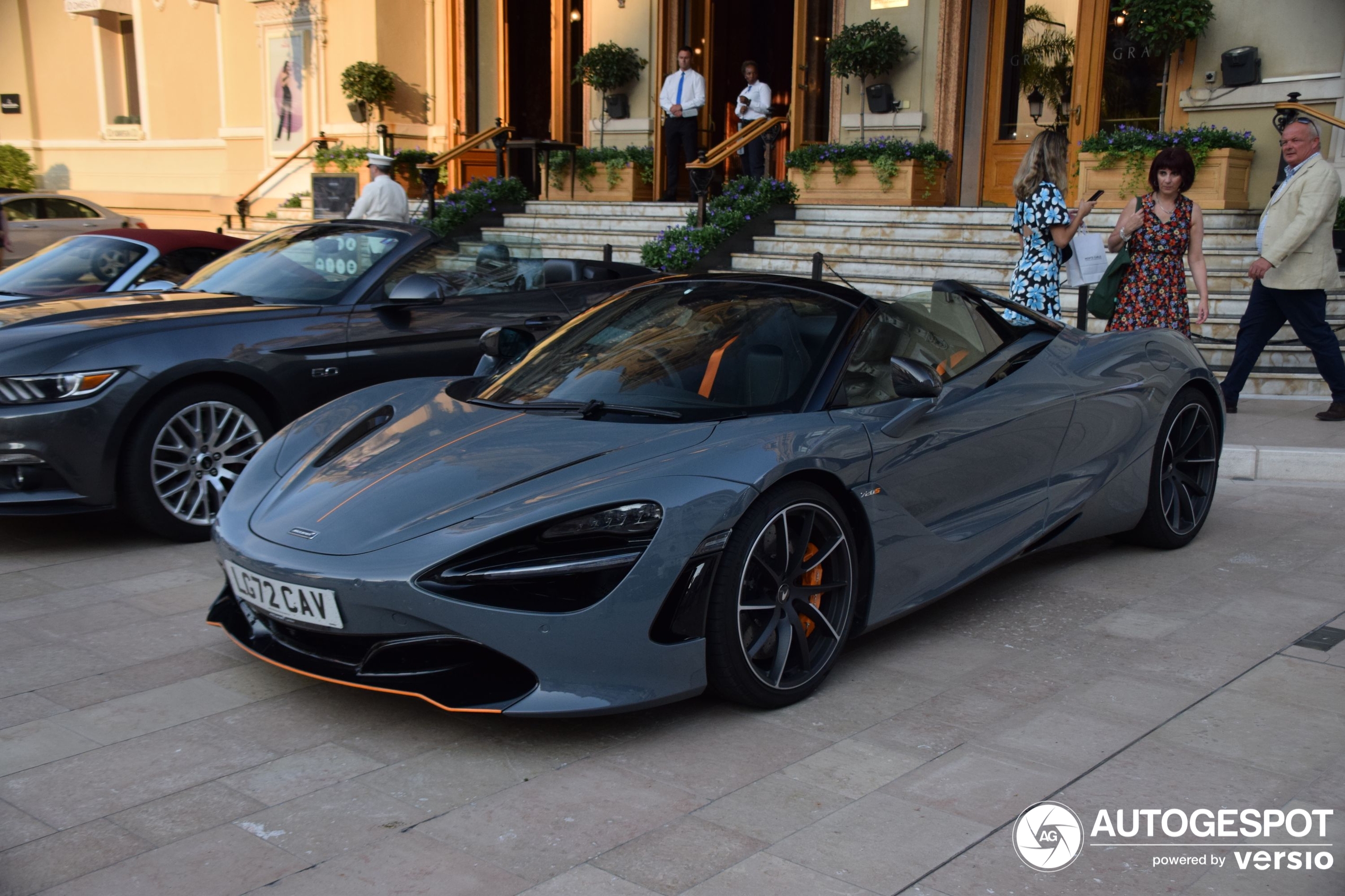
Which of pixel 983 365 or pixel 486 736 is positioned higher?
pixel 983 365

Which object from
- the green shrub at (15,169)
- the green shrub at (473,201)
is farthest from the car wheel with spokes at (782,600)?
the green shrub at (15,169)

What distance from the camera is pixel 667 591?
323 cm

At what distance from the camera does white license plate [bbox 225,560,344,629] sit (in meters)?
3.25

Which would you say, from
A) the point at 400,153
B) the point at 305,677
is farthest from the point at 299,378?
the point at 400,153

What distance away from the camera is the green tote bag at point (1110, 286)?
6938mm

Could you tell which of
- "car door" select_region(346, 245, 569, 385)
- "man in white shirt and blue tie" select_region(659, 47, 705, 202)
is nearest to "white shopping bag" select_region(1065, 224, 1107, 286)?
"car door" select_region(346, 245, 569, 385)

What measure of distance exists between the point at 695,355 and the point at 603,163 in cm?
1273

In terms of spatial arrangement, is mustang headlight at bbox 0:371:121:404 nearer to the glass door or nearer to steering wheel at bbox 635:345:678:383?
steering wheel at bbox 635:345:678:383

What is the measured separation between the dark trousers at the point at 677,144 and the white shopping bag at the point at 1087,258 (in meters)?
9.09

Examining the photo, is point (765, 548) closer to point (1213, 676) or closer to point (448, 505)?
point (448, 505)

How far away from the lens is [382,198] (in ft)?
35.3

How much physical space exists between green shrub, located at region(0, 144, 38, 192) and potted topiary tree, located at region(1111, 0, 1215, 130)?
22.6 m

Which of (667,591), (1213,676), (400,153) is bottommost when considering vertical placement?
(1213,676)

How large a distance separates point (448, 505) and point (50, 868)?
127 centimetres
